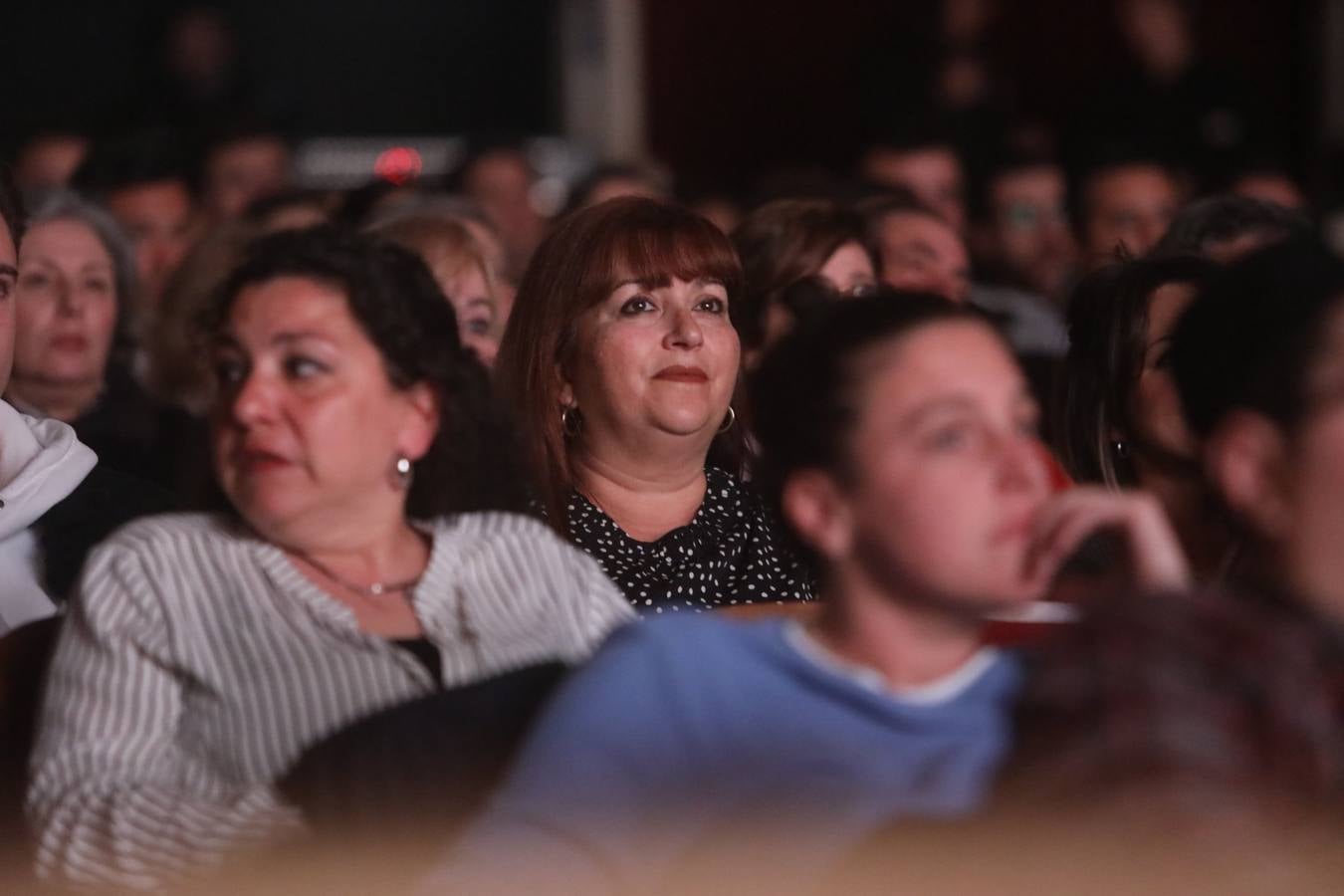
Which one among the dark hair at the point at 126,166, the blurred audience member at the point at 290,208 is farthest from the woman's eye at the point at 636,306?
the dark hair at the point at 126,166

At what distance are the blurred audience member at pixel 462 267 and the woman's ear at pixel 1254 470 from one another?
5.66ft

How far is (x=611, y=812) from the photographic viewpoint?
1466 millimetres

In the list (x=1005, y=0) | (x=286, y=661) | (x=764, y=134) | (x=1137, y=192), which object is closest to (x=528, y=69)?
(x=764, y=134)

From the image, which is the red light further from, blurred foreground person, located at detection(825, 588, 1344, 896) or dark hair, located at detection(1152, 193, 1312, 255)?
blurred foreground person, located at detection(825, 588, 1344, 896)

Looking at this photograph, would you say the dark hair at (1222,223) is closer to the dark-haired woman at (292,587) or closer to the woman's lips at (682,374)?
the woman's lips at (682,374)

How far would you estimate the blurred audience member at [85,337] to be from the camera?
10.4 ft

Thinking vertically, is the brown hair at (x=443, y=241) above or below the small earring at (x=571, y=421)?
above

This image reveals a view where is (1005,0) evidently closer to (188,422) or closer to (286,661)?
(188,422)

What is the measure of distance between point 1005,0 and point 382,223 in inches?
200

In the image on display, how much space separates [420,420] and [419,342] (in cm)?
7

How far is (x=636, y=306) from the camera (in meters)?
2.57

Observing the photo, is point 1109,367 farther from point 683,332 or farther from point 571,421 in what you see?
point 571,421

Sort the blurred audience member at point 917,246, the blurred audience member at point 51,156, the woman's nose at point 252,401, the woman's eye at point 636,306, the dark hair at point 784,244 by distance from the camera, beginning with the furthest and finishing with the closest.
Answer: the blurred audience member at point 51,156 → the blurred audience member at point 917,246 → the dark hair at point 784,244 → the woman's eye at point 636,306 → the woman's nose at point 252,401

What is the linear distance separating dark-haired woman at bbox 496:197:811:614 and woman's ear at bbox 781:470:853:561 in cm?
93
